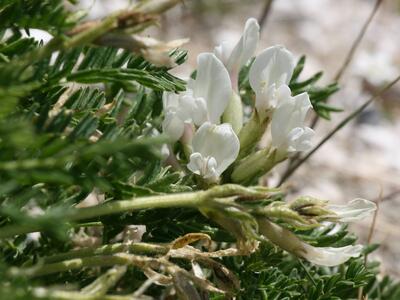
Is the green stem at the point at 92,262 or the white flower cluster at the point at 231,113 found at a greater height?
the white flower cluster at the point at 231,113

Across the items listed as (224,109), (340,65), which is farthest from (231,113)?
(340,65)

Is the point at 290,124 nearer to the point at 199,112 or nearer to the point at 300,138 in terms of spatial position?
the point at 300,138

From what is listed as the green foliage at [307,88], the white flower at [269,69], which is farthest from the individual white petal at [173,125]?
the green foliage at [307,88]

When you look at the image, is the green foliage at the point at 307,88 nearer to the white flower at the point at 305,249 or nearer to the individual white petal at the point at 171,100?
the individual white petal at the point at 171,100

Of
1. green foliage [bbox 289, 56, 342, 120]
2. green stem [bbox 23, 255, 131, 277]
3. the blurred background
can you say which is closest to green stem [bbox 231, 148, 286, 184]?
green stem [bbox 23, 255, 131, 277]

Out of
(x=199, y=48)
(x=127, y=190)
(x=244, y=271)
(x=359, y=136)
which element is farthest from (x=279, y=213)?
(x=199, y=48)

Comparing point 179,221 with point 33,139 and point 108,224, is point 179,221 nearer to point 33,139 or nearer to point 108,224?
point 108,224

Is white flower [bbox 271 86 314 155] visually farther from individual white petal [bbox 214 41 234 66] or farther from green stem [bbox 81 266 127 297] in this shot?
green stem [bbox 81 266 127 297]
